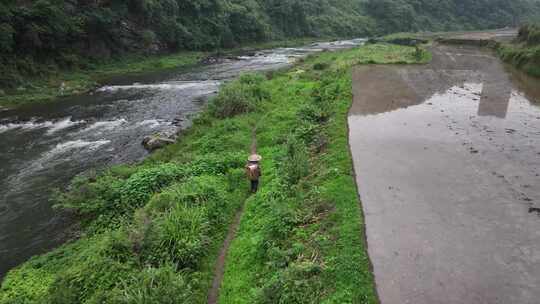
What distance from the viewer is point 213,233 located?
38.5 ft

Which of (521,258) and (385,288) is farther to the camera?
(521,258)

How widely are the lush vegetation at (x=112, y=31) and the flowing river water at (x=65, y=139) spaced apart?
5.12m

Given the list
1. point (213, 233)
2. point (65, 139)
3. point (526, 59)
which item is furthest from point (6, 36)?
point (526, 59)

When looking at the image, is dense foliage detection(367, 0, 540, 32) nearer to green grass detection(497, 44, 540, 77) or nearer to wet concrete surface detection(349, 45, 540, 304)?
green grass detection(497, 44, 540, 77)

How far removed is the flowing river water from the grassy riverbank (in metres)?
1.41

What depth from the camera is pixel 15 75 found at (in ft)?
106

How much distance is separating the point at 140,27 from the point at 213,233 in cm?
4840

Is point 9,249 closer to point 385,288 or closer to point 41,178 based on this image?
point 41,178

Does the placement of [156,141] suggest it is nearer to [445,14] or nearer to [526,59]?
[526,59]

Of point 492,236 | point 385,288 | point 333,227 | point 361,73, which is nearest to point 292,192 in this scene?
point 333,227

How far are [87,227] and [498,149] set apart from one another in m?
17.0

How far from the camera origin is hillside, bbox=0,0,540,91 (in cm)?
3416

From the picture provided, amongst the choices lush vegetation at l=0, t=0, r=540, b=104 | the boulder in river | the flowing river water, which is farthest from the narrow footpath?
lush vegetation at l=0, t=0, r=540, b=104

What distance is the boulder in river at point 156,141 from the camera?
2019 centimetres
